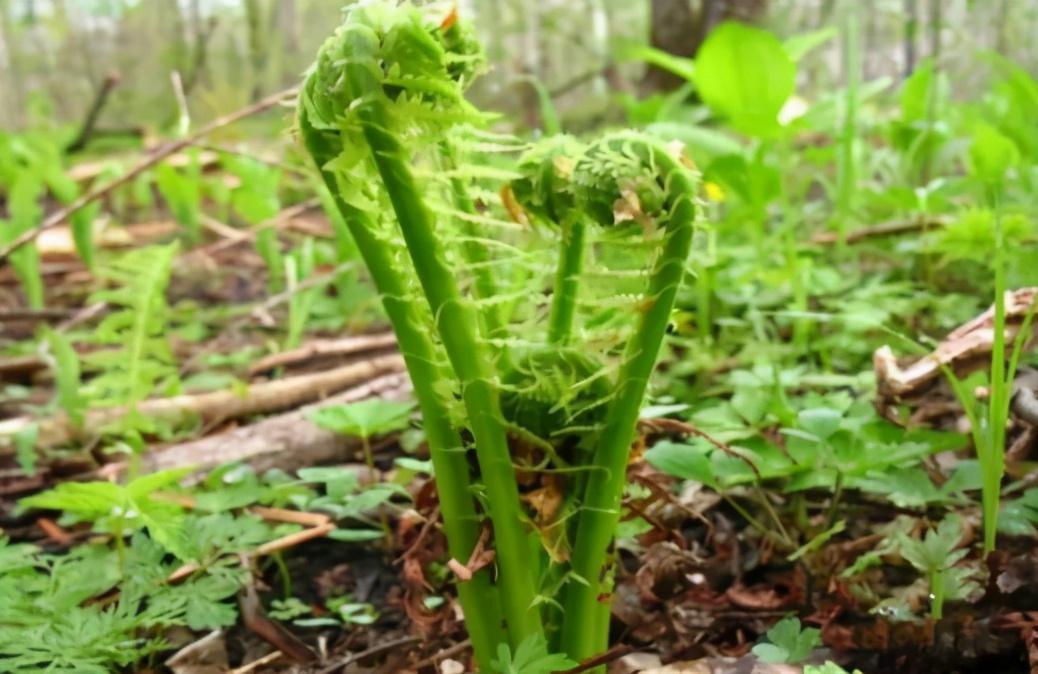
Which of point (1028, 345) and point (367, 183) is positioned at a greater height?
point (367, 183)

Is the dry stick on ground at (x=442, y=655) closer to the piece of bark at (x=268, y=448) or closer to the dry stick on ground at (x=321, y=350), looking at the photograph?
the piece of bark at (x=268, y=448)

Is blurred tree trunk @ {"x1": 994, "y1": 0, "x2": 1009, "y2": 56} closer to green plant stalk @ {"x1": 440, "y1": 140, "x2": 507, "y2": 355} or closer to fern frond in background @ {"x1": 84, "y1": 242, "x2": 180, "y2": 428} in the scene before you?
fern frond in background @ {"x1": 84, "y1": 242, "x2": 180, "y2": 428}

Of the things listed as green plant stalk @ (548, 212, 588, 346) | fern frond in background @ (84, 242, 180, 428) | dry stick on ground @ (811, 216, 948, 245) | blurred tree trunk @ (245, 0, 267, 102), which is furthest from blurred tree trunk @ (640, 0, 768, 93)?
blurred tree trunk @ (245, 0, 267, 102)

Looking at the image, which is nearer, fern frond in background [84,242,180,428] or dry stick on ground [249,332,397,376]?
fern frond in background [84,242,180,428]

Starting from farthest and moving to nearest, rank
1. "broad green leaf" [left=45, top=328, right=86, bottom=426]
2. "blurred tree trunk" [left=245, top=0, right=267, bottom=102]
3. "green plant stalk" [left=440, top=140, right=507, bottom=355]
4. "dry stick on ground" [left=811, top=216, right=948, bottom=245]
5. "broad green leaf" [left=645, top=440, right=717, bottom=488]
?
"blurred tree trunk" [left=245, top=0, right=267, bottom=102] → "dry stick on ground" [left=811, top=216, right=948, bottom=245] → "broad green leaf" [left=45, top=328, right=86, bottom=426] → "broad green leaf" [left=645, top=440, right=717, bottom=488] → "green plant stalk" [left=440, top=140, right=507, bottom=355]

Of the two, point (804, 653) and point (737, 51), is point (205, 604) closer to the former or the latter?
point (804, 653)

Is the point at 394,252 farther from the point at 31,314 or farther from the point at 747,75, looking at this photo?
the point at 31,314

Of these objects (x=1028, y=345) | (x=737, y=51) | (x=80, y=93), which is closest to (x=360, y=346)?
(x=737, y=51)
